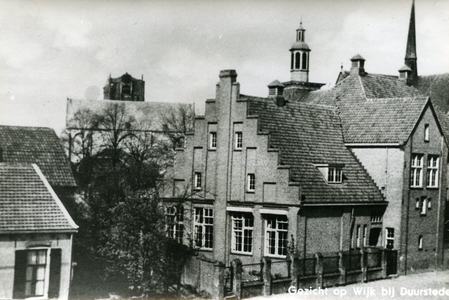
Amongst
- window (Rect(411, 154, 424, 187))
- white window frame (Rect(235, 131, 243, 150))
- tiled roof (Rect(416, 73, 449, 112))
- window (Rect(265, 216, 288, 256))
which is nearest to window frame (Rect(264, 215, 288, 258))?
window (Rect(265, 216, 288, 256))

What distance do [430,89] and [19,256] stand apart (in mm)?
42982

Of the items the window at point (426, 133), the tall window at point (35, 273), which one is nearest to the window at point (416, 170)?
the window at point (426, 133)

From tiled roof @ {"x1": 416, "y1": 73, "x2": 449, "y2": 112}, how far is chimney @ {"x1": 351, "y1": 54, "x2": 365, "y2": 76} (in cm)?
1389

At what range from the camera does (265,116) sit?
32.0 m

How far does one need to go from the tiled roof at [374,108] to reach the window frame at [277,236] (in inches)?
351

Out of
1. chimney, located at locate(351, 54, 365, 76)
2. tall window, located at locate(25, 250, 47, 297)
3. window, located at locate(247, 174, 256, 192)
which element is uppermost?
chimney, located at locate(351, 54, 365, 76)

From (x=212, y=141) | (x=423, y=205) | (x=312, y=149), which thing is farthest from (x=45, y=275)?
(x=423, y=205)

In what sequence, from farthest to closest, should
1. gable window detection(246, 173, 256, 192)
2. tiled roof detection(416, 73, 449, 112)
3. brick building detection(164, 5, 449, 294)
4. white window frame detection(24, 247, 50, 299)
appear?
tiled roof detection(416, 73, 449, 112)
gable window detection(246, 173, 256, 192)
brick building detection(164, 5, 449, 294)
white window frame detection(24, 247, 50, 299)

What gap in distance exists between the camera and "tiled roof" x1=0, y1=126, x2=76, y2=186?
3781 cm

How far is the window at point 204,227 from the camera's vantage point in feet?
108

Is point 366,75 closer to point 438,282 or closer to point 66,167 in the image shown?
point 438,282

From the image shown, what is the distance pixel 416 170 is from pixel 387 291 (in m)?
10.5

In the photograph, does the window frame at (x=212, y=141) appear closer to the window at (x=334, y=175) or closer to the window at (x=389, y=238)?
the window at (x=334, y=175)

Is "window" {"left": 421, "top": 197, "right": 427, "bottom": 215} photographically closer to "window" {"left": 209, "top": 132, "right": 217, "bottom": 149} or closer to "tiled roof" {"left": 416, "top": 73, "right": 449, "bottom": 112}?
"window" {"left": 209, "top": 132, "right": 217, "bottom": 149}
